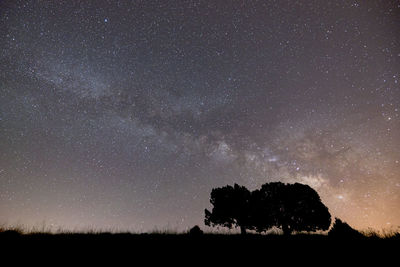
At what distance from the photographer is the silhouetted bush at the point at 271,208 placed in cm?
3112

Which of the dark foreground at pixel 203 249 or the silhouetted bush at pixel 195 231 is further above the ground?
the silhouetted bush at pixel 195 231

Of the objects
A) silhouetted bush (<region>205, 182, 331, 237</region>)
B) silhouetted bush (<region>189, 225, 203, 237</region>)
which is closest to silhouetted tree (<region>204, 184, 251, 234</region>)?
silhouetted bush (<region>205, 182, 331, 237</region>)

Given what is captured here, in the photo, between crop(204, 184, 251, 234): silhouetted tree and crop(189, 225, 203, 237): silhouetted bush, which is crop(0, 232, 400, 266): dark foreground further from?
crop(204, 184, 251, 234): silhouetted tree

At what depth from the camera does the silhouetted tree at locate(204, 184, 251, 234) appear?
108 feet

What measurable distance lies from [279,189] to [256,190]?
371 centimetres

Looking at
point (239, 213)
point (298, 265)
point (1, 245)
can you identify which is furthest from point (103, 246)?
point (239, 213)

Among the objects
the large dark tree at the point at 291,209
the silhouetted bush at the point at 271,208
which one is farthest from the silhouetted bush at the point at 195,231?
the large dark tree at the point at 291,209

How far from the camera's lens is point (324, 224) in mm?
30578

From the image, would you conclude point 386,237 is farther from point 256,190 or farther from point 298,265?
point 256,190

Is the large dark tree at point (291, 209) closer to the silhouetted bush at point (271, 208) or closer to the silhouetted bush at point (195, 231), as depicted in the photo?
the silhouetted bush at point (271, 208)

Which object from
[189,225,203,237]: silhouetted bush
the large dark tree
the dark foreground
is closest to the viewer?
the dark foreground

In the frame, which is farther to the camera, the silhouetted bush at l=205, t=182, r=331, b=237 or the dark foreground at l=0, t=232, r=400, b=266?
the silhouetted bush at l=205, t=182, r=331, b=237

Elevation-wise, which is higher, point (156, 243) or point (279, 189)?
point (279, 189)

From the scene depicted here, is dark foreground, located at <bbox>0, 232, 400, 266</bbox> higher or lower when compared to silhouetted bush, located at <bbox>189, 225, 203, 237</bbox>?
lower
